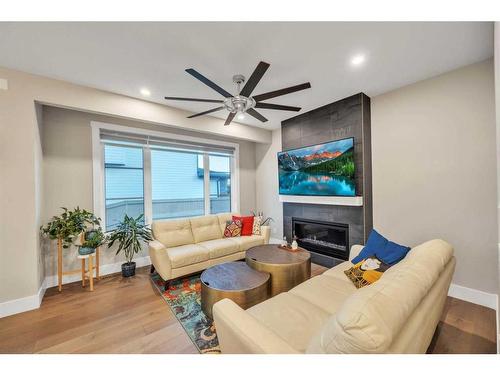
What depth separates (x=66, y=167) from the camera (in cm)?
289

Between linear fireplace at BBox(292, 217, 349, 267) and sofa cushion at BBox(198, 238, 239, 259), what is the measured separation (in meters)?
1.40

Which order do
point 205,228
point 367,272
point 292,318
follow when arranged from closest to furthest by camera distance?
point 292,318 < point 367,272 < point 205,228

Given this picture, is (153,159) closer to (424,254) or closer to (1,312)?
(1,312)

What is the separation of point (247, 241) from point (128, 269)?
1.85 m

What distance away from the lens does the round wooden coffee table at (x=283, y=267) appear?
2.33m

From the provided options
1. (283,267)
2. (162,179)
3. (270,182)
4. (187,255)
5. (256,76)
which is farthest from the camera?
(270,182)

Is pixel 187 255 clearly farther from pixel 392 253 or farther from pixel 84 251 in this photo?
pixel 392 253

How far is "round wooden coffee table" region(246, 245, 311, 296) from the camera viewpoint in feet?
Result: 7.64

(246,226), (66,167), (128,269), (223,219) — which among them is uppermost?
(66,167)

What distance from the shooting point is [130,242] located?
9.93ft

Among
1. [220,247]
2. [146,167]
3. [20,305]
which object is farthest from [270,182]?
[20,305]

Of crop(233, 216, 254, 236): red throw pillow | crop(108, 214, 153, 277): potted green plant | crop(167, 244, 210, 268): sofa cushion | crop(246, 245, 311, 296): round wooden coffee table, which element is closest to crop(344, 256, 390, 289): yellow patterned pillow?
crop(246, 245, 311, 296): round wooden coffee table

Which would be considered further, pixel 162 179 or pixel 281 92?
pixel 162 179
